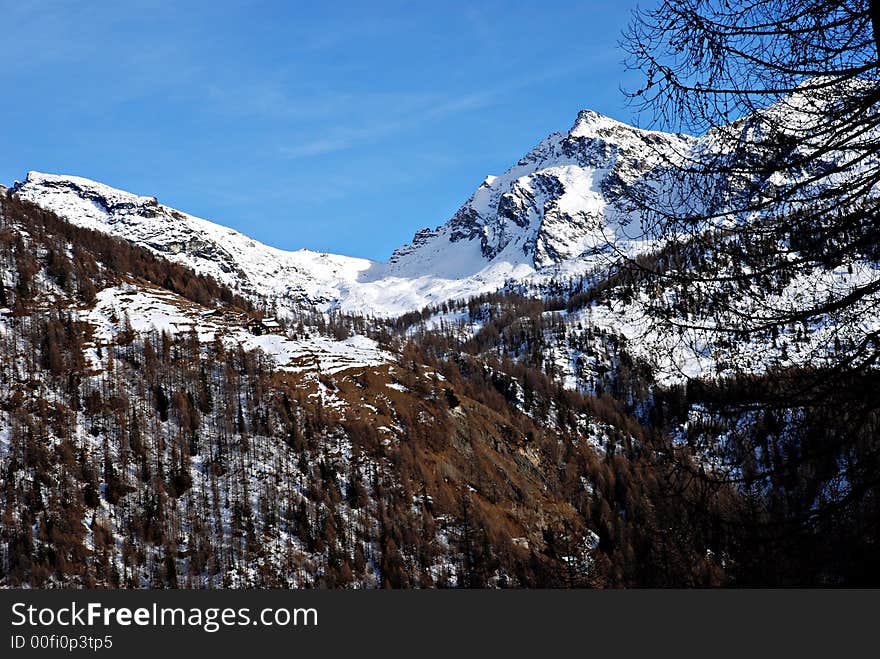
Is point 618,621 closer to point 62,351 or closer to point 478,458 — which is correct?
point 478,458

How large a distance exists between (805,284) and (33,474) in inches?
4308

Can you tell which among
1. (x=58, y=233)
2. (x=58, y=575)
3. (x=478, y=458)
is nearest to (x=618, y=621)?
(x=58, y=575)

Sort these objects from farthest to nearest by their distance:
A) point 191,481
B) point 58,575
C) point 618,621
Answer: point 191,481 < point 58,575 < point 618,621

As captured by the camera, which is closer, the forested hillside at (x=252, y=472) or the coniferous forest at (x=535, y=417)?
the coniferous forest at (x=535, y=417)

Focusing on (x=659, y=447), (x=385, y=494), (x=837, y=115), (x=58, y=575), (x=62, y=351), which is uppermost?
(x=62, y=351)

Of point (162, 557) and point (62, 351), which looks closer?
point (162, 557)

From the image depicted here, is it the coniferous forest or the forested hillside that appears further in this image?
the forested hillside

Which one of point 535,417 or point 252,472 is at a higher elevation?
point 535,417

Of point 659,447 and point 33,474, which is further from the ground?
point 33,474

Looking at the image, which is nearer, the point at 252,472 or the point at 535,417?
the point at 252,472

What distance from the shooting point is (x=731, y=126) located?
28.1 ft

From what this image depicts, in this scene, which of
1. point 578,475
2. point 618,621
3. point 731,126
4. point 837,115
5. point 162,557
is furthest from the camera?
point 578,475

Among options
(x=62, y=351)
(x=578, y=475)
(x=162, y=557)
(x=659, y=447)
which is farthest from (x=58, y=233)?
(x=659, y=447)

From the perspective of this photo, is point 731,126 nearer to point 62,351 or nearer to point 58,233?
point 62,351
